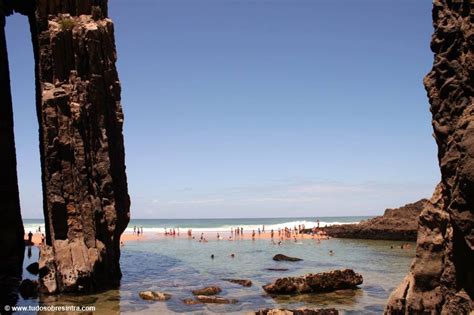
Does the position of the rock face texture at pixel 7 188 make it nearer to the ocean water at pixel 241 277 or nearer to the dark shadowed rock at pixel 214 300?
the ocean water at pixel 241 277

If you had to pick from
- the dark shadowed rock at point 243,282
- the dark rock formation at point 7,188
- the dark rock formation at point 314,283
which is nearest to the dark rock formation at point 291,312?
the dark rock formation at point 314,283

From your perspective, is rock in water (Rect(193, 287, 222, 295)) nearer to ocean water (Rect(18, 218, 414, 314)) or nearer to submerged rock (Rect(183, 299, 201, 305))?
ocean water (Rect(18, 218, 414, 314))

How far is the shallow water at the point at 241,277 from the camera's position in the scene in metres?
22.8

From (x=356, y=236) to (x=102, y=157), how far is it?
55.7 meters

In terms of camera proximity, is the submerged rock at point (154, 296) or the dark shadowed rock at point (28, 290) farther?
the dark shadowed rock at point (28, 290)

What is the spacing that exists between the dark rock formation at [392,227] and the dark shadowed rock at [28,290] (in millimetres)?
53441

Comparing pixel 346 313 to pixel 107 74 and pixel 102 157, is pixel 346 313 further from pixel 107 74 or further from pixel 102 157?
pixel 107 74

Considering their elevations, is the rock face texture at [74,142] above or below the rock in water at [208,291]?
above

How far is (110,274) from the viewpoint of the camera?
28.5 meters

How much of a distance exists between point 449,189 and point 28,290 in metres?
23.4

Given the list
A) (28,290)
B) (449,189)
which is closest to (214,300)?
(28,290)

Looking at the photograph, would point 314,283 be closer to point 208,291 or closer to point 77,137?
point 208,291

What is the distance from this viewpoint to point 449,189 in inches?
423

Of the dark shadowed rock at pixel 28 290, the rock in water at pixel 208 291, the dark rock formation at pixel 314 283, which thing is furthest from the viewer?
the rock in water at pixel 208 291
